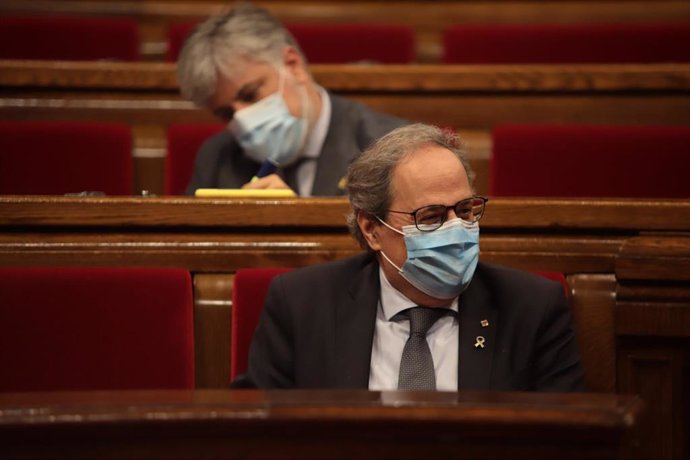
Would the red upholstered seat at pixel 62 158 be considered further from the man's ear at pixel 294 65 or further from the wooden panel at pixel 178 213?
the wooden panel at pixel 178 213

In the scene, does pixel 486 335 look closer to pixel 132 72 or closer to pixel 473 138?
pixel 473 138

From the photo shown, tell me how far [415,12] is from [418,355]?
0.91 metres

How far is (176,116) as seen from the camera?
1.16 metres

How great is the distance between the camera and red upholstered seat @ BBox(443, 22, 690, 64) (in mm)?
1296

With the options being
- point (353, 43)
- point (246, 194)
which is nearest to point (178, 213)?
point (246, 194)

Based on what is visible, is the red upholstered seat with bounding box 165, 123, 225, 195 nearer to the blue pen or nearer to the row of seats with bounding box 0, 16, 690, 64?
the blue pen

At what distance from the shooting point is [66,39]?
4.52 feet

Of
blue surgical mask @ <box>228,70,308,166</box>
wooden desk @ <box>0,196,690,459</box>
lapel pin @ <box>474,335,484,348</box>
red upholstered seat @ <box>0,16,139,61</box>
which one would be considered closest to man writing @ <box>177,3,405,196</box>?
blue surgical mask @ <box>228,70,308,166</box>

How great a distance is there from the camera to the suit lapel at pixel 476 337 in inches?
25.8

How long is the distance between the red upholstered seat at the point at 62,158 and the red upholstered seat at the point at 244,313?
1.23ft

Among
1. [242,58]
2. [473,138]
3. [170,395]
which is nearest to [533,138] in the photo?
[473,138]

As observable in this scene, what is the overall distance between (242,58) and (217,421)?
2.00 ft

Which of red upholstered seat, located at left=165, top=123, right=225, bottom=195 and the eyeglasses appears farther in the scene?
red upholstered seat, located at left=165, top=123, right=225, bottom=195

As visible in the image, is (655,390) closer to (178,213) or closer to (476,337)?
(476,337)
